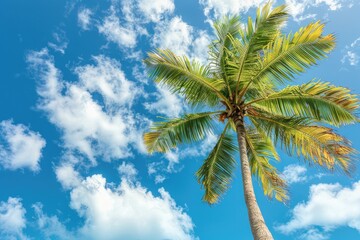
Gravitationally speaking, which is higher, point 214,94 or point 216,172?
point 214,94

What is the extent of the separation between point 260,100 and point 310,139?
182 cm

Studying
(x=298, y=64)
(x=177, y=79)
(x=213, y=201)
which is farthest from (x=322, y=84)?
(x=213, y=201)

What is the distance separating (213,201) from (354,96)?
566 cm

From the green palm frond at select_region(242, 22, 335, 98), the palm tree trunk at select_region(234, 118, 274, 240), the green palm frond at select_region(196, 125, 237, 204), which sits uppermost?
the green palm frond at select_region(242, 22, 335, 98)

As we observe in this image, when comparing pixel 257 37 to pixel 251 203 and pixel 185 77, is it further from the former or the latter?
pixel 251 203

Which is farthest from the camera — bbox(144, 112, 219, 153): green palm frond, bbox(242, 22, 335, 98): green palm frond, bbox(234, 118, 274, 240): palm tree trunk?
bbox(144, 112, 219, 153): green palm frond

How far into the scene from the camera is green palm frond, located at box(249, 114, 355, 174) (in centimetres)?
970

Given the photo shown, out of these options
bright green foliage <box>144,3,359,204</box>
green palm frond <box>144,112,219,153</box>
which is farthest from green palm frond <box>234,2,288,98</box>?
green palm frond <box>144,112,219,153</box>

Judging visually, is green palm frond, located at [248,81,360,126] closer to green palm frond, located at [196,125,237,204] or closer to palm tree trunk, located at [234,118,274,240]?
palm tree trunk, located at [234,118,274,240]

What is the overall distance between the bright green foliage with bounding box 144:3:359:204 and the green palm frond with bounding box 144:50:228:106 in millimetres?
30

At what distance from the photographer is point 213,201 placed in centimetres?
1223

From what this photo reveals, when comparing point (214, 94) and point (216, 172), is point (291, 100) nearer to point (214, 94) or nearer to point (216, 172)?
point (214, 94)

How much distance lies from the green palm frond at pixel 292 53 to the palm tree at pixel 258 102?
0.02 m

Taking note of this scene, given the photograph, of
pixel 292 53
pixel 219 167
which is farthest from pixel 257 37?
pixel 219 167
